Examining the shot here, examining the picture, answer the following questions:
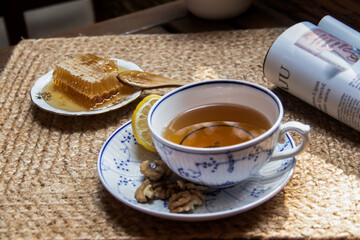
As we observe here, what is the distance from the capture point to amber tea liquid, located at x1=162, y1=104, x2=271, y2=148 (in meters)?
0.57

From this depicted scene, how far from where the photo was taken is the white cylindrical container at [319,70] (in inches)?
26.6

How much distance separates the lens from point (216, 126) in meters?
0.59

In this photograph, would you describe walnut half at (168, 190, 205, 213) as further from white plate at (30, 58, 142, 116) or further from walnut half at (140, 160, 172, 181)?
white plate at (30, 58, 142, 116)

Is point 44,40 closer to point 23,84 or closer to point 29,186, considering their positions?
point 23,84

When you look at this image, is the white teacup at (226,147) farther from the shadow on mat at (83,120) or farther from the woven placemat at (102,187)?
the shadow on mat at (83,120)

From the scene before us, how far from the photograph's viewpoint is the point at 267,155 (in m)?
0.54

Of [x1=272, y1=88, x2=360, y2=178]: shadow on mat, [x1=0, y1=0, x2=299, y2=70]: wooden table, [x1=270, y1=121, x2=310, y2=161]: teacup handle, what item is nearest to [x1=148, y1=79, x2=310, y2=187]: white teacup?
[x1=270, y1=121, x2=310, y2=161]: teacup handle

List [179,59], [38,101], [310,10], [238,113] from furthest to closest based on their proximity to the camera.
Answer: [310,10] → [179,59] → [38,101] → [238,113]

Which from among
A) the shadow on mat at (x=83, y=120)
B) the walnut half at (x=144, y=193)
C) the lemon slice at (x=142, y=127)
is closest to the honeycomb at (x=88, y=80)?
the shadow on mat at (x=83, y=120)

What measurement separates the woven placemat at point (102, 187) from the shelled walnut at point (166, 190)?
0.10 ft

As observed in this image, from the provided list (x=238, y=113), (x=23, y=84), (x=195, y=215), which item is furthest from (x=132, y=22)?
(x=195, y=215)

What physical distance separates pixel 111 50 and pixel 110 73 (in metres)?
0.18

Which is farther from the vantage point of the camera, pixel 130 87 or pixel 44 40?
pixel 44 40

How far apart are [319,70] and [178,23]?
47cm
